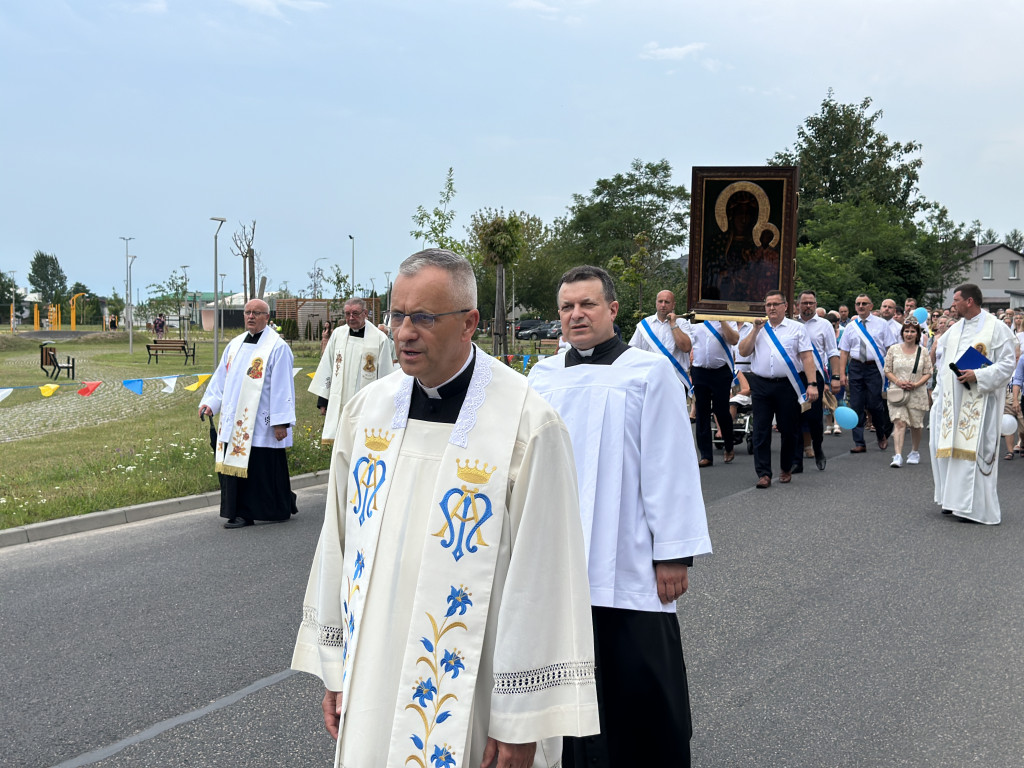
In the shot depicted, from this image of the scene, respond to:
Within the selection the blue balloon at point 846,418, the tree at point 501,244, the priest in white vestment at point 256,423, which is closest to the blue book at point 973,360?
the blue balloon at point 846,418

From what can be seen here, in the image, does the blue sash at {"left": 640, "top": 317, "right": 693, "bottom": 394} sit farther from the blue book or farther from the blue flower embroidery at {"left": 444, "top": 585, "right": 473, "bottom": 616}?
the blue flower embroidery at {"left": 444, "top": 585, "right": 473, "bottom": 616}

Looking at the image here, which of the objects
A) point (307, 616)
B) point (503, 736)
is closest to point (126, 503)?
point (307, 616)

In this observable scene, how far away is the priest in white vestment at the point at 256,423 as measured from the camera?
29.4ft

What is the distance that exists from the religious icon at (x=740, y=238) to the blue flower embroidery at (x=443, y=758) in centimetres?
908

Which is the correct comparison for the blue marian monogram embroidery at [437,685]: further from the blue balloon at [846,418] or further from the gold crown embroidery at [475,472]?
the blue balloon at [846,418]

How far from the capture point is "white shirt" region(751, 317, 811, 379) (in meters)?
10.8

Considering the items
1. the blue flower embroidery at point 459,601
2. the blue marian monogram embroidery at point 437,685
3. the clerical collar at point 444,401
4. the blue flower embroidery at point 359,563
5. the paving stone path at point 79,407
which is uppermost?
the clerical collar at point 444,401

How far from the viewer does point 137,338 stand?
54844 mm

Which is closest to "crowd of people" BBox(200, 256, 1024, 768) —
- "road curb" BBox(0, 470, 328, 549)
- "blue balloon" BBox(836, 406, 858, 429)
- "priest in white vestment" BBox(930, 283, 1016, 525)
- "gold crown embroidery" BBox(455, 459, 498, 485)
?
"gold crown embroidery" BBox(455, 459, 498, 485)

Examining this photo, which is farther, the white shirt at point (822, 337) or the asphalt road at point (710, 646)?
the white shirt at point (822, 337)

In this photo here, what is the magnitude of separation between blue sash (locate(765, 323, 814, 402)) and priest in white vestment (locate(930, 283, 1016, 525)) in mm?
1717

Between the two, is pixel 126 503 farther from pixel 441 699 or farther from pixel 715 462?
pixel 441 699

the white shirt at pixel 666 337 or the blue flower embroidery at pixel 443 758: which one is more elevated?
the white shirt at pixel 666 337

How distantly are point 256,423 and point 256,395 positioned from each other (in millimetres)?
253
